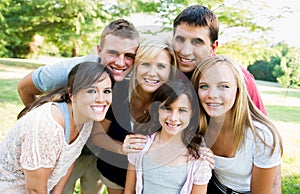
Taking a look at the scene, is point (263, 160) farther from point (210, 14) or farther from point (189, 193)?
point (210, 14)

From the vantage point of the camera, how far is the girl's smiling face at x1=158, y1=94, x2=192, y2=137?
2.06m

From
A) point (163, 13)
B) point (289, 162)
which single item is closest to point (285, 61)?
point (289, 162)

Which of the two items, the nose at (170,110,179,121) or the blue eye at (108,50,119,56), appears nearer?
the nose at (170,110,179,121)

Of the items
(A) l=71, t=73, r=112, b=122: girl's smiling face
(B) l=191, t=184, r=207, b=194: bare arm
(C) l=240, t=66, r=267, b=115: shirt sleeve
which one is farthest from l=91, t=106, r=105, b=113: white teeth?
(C) l=240, t=66, r=267, b=115: shirt sleeve

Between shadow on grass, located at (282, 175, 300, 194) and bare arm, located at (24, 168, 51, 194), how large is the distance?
278 centimetres

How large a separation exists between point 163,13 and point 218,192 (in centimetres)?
445

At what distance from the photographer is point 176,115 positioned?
2.08 metres

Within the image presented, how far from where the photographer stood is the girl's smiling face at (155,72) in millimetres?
2168

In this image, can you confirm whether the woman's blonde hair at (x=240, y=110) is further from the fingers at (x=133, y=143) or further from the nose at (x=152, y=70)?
the fingers at (x=133, y=143)

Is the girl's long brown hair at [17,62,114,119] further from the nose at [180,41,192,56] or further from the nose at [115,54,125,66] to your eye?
the nose at [180,41,192,56]

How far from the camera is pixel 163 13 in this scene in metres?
6.20

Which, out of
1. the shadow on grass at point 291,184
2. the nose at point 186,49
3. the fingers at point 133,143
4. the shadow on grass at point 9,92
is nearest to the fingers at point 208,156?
the fingers at point 133,143

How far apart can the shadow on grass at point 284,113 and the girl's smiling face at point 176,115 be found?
308 inches

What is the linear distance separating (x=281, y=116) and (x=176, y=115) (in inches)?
335
